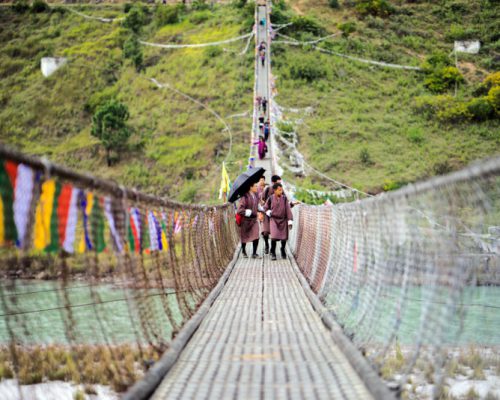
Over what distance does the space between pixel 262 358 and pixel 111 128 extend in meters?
47.6

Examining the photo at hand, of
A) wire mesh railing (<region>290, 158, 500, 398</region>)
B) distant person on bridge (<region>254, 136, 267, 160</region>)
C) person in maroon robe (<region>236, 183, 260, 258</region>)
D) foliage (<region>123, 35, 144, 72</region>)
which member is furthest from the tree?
Answer: wire mesh railing (<region>290, 158, 500, 398</region>)

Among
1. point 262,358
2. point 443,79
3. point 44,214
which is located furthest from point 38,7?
point 44,214

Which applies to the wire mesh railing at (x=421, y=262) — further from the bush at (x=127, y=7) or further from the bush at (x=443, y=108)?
the bush at (x=127, y=7)

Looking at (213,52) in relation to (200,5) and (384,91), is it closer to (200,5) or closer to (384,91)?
(384,91)

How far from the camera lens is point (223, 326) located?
7.40 metres

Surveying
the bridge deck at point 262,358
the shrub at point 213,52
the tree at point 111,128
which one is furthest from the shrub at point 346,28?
the bridge deck at point 262,358

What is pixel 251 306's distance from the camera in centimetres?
880

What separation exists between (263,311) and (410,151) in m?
36.8

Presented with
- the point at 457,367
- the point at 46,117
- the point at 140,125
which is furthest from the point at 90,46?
the point at 457,367

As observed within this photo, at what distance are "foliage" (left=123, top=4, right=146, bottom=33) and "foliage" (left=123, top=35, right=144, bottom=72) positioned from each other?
4.75 m

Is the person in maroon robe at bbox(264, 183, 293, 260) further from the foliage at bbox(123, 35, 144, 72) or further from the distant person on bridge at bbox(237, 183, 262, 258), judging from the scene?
the foliage at bbox(123, 35, 144, 72)

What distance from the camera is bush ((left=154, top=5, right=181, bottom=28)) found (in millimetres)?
73625

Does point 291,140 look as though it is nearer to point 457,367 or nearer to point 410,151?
point 410,151

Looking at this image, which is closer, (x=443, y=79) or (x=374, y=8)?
(x=443, y=79)
